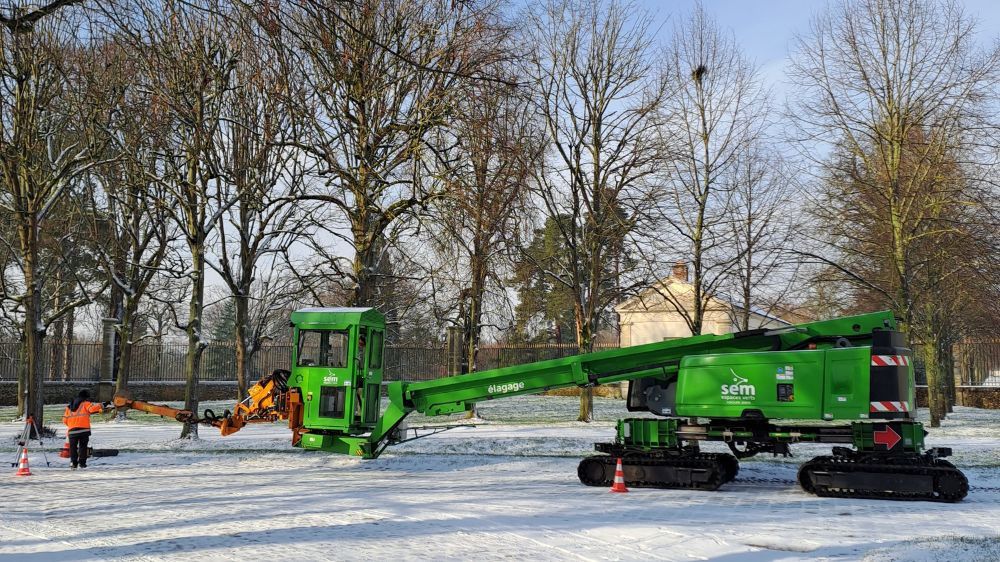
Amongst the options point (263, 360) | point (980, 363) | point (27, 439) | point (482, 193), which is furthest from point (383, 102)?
point (980, 363)

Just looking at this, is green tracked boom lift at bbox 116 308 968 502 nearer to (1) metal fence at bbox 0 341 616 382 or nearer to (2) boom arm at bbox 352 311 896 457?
(2) boom arm at bbox 352 311 896 457

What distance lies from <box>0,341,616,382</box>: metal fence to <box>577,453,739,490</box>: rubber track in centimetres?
2215

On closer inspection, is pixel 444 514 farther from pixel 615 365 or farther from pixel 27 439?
pixel 27 439

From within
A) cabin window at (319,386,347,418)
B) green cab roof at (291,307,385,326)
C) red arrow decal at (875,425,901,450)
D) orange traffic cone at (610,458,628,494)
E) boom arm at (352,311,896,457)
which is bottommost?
orange traffic cone at (610,458,628,494)

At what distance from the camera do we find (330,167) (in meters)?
19.0

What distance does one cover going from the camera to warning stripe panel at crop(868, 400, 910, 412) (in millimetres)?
11109

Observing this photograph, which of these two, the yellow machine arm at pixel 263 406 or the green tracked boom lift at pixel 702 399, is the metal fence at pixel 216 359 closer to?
the yellow machine arm at pixel 263 406

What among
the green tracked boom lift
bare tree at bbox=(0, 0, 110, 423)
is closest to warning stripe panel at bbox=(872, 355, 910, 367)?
the green tracked boom lift

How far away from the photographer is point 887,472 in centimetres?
1112

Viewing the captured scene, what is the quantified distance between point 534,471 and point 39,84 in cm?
1509

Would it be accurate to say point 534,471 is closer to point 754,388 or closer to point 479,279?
point 754,388

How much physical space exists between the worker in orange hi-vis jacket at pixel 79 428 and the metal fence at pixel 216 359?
19.0m

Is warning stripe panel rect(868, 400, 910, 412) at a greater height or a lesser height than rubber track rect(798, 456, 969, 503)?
greater

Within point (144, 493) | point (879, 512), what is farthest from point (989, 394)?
point (144, 493)
